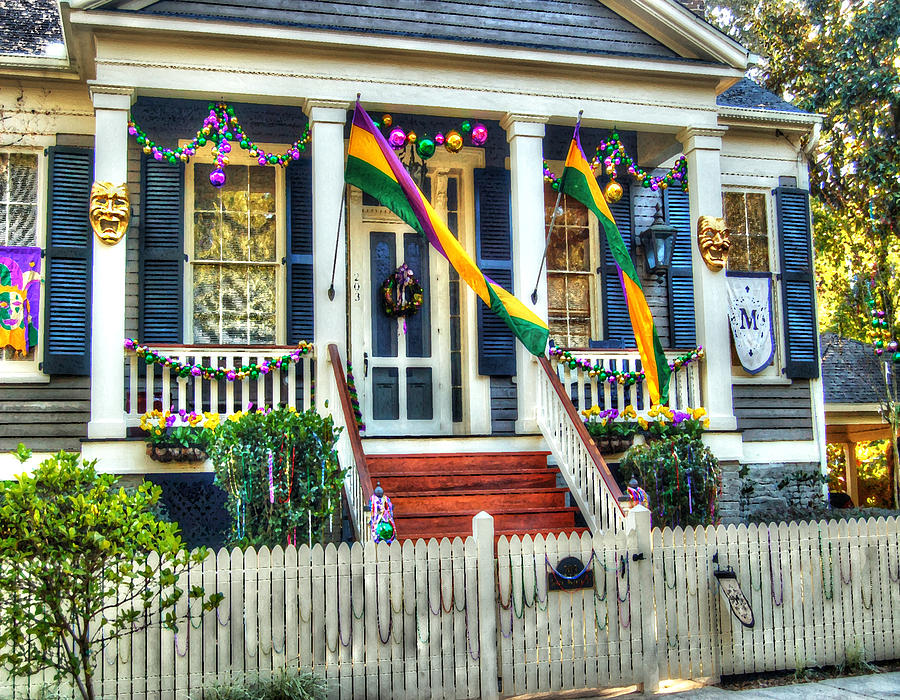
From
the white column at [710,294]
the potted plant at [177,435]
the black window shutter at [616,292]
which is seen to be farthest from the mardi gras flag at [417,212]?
the black window shutter at [616,292]

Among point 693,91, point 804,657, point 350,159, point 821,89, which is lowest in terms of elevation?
point 804,657

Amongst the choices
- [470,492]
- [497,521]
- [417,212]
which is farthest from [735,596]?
[417,212]

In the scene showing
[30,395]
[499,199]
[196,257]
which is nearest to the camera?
[30,395]

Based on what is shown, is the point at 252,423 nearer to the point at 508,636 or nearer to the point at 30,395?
the point at 508,636

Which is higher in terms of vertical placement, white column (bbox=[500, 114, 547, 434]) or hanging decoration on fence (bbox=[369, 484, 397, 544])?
white column (bbox=[500, 114, 547, 434])

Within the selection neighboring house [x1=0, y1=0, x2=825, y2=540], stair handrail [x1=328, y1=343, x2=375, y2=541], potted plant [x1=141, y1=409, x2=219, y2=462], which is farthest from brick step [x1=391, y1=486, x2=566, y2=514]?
potted plant [x1=141, y1=409, x2=219, y2=462]

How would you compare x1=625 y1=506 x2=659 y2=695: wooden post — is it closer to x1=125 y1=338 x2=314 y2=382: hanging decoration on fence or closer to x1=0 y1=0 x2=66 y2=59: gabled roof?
x1=125 y1=338 x2=314 y2=382: hanging decoration on fence

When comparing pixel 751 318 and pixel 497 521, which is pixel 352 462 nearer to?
pixel 497 521

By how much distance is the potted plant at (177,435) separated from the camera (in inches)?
341

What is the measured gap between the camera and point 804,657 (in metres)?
6.97

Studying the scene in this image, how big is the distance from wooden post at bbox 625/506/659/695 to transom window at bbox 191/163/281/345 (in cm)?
512

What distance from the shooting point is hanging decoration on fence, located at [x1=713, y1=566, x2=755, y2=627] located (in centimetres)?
664

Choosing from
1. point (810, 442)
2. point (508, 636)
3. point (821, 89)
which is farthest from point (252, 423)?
point (821, 89)

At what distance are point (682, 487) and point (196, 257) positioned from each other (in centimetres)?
563
